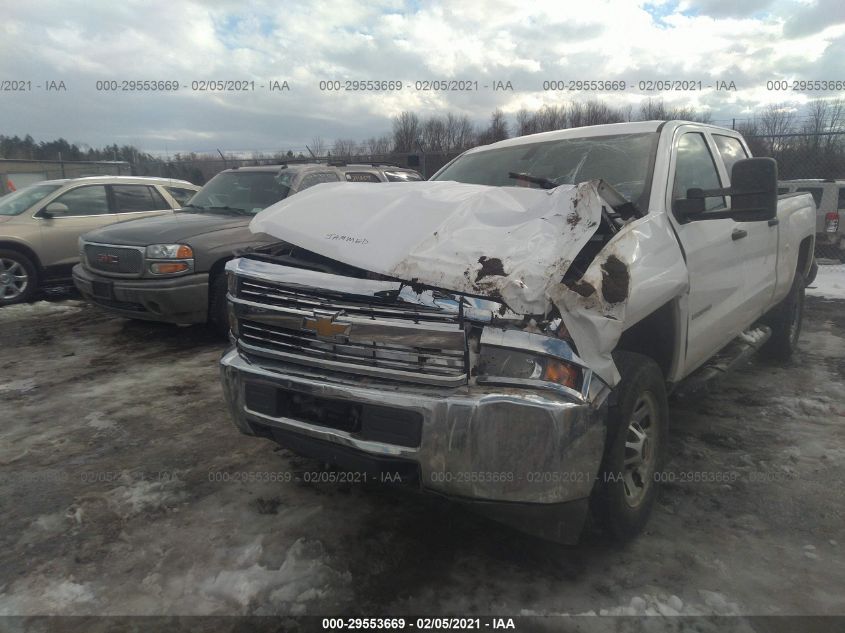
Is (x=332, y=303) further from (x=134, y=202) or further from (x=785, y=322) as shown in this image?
(x=134, y=202)

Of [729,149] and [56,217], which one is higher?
[729,149]

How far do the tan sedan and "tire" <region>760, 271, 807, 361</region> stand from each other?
810 centimetres

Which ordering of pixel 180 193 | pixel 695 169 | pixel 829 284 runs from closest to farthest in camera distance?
1. pixel 695 169
2. pixel 180 193
3. pixel 829 284

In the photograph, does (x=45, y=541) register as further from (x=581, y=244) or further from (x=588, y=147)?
(x=588, y=147)

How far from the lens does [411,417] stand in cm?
221

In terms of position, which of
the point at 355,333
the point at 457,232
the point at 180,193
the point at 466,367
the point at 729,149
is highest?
the point at 729,149

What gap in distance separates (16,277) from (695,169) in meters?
8.33

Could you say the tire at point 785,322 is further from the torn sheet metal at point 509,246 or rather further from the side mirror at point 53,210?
the side mirror at point 53,210

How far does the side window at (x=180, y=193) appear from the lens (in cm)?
904

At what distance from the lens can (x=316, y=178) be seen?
6.87 metres

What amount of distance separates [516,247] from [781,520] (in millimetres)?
1974

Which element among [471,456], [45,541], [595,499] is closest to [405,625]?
[471,456]

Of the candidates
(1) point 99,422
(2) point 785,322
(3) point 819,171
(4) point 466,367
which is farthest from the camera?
(3) point 819,171

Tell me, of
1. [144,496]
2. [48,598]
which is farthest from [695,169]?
[48,598]
